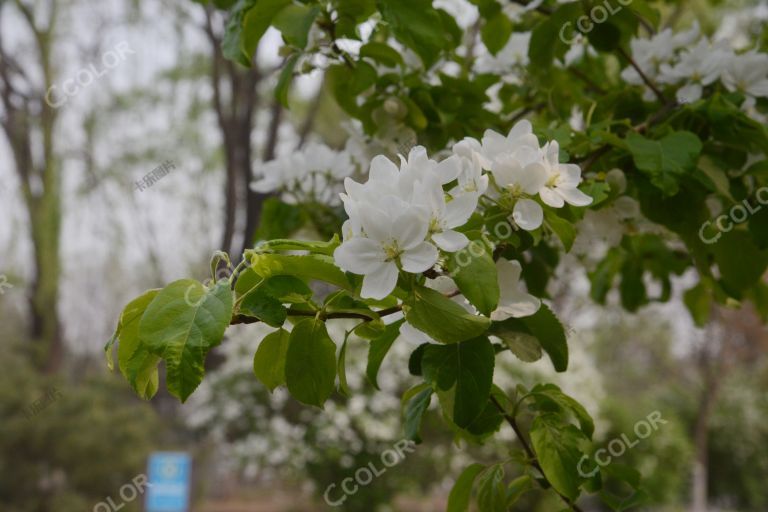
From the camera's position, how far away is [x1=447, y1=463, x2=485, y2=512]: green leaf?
0.81 meters

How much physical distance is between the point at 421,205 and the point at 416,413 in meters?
0.28

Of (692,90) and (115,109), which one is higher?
(692,90)

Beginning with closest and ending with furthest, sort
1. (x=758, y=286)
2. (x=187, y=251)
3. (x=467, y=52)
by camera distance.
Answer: (x=758, y=286), (x=467, y=52), (x=187, y=251)

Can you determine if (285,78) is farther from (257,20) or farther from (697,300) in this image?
(697,300)

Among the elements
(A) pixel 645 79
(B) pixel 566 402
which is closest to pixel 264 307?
(B) pixel 566 402

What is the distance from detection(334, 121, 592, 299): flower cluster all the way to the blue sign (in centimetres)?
400

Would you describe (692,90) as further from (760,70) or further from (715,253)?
(715,253)

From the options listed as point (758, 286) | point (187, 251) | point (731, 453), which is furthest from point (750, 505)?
point (758, 286)

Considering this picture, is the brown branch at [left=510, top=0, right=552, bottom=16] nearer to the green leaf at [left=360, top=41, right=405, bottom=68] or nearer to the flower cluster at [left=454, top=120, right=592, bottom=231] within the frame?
the green leaf at [left=360, top=41, right=405, bottom=68]

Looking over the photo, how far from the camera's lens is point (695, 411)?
28.0 feet

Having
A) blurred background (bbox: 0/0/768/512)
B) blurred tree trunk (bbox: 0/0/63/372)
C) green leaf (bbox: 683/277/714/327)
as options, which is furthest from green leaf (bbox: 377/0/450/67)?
blurred tree trunk (bbox: 0/0/63/372)

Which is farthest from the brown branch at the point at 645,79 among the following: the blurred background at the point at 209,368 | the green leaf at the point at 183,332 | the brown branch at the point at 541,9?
the blurred background at the point at 209,368

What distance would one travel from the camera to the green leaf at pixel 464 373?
23.5 inches

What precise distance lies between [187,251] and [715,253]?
889 centimetres
